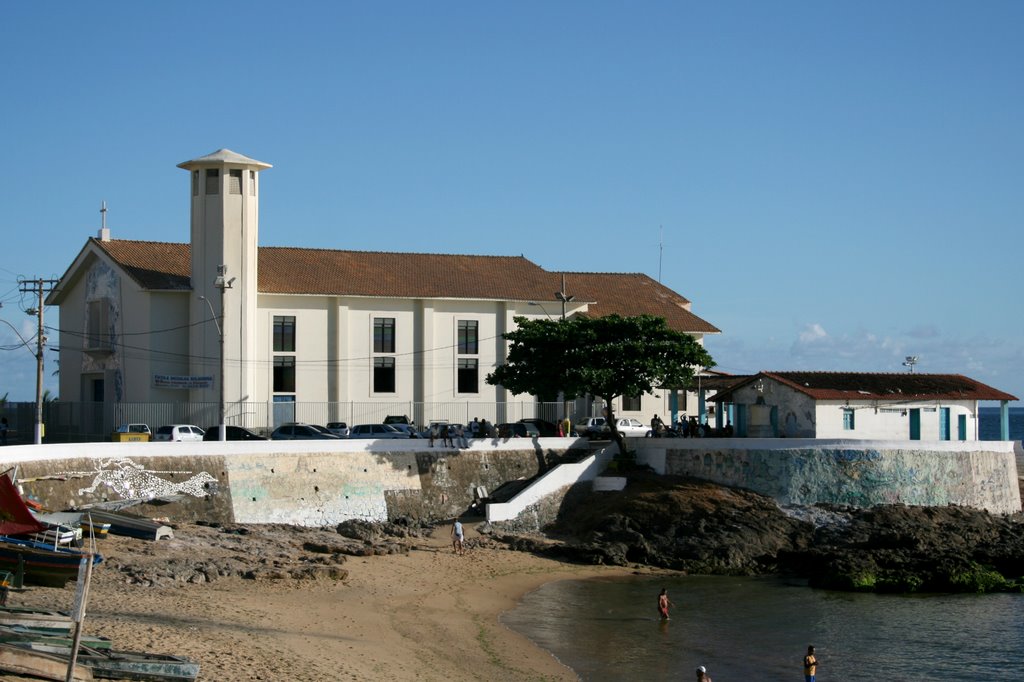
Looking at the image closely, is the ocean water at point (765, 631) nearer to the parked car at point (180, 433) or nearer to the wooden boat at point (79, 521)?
the wooden boat at point (79, 521)

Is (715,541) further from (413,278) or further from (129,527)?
(413,278)

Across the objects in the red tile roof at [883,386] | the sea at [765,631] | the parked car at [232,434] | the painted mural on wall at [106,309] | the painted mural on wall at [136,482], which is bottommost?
the sea at [765,631]

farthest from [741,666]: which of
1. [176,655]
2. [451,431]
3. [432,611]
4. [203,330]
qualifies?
[203,330]


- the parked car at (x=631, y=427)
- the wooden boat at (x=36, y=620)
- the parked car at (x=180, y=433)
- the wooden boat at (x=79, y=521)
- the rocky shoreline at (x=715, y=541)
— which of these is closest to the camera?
the wooden boat at (x=36, y=620)

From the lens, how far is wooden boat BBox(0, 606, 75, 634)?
21578 millimetres

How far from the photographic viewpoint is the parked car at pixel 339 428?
4925cm

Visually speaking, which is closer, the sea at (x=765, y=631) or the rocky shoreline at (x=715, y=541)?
the sea at (x=765, y=631)

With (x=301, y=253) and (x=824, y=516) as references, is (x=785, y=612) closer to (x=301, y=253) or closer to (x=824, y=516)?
(x=824, y=516)

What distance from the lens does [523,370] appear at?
49125 millimetres

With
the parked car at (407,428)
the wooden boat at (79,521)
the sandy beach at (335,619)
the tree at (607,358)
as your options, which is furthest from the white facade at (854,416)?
the wooden boat at (79,521)

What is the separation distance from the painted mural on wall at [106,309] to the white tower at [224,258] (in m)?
4.26

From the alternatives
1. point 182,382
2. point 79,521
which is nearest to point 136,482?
point 79,521

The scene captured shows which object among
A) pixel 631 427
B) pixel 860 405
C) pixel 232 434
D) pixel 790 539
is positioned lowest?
pixel 790 539

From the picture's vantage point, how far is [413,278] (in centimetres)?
6247
